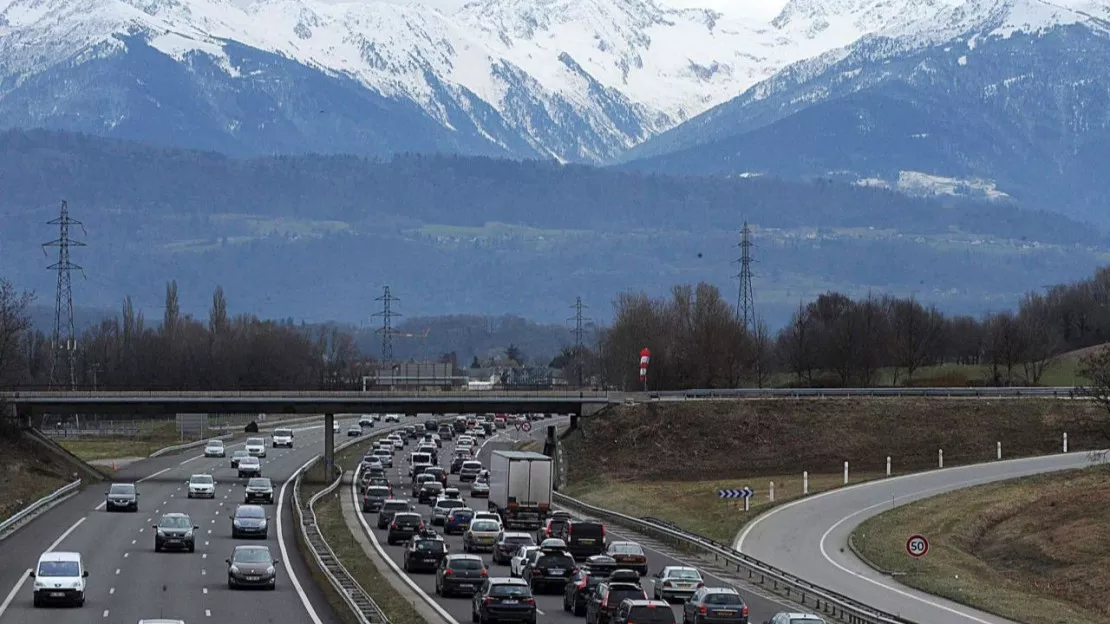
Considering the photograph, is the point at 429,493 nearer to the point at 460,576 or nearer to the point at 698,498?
the point at 698,498

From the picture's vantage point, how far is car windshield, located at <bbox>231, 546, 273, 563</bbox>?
59.7m

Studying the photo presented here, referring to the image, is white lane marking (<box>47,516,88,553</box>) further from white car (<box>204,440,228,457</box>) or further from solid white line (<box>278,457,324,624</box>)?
white car (<box>204,440,228,457</box>)

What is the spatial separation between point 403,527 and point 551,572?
17096 mm

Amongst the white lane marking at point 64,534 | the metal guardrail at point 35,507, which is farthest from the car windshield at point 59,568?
the metal guardrail at point 35,507

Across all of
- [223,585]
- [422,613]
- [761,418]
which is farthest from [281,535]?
[761,418]

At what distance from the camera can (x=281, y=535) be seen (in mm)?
78312

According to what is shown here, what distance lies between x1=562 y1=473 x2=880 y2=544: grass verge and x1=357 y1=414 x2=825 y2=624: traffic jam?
19.3ft

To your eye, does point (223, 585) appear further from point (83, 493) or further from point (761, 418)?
point (761, 418)

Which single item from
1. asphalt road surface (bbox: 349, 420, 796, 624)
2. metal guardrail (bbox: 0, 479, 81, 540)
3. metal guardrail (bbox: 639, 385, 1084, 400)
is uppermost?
metal guardrail (bbox: 639, 385, 1084, 400)

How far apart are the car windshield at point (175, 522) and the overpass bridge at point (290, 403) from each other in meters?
45.6

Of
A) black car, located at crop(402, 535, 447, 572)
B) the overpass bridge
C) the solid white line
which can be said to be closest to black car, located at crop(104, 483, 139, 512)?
the solid white line

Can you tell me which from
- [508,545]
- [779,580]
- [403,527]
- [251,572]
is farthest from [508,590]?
[403,527]

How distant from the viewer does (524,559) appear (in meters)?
63.2

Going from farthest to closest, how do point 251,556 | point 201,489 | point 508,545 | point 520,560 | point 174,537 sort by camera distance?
point 201,489 → point 174,537 → point 508,545 → point 520,560 → point 251,556
